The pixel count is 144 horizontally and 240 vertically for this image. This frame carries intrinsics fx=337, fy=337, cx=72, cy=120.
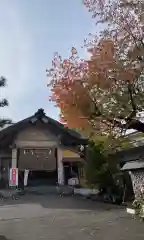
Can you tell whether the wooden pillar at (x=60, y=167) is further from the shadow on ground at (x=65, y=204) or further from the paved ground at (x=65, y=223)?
the paved ground at (x=65, y=223)

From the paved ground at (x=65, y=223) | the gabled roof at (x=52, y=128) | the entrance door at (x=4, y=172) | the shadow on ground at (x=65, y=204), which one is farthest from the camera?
the gabled roof at (x=52, y=128)

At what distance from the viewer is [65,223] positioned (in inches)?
505

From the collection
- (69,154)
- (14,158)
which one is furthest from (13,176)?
(69,154)

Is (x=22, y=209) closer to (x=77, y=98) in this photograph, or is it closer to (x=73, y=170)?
(x=77, y=98)

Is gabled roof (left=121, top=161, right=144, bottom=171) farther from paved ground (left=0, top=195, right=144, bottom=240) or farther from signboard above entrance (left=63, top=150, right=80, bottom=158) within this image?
signboard above entrance (left=63, top=150, right=80, bottom=158)

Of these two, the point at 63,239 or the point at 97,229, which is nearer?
the point at 63,239

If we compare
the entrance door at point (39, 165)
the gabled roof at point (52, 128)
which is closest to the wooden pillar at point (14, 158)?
the entrance door at point (39, 165)

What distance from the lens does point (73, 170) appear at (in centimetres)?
3231

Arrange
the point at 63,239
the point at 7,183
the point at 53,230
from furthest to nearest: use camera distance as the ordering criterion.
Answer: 1. the point at 7,183
2. the point at 53,230
3. the point at 63,239

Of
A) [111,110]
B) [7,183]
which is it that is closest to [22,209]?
[111,110]

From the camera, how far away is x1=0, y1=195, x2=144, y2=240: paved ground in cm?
1027

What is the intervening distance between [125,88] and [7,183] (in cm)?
2102

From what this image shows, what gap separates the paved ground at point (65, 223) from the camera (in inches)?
404

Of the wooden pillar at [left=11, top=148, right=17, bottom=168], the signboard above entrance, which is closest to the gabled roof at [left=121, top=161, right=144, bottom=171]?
the signboard above entrance
